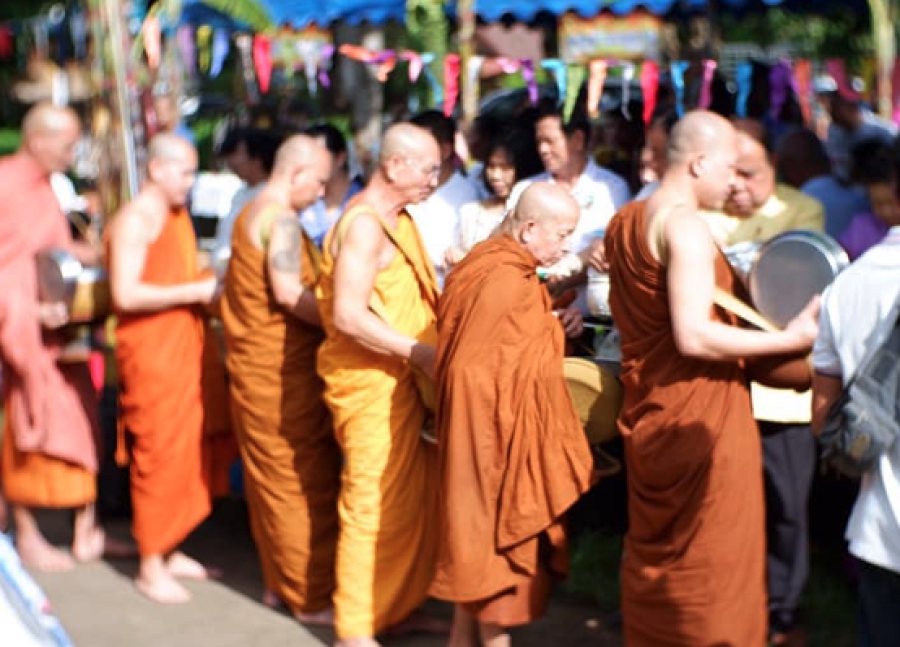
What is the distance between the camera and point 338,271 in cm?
475

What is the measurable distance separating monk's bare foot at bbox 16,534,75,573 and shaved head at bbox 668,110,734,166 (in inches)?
136

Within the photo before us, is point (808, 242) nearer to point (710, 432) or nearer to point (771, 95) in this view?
point (710, 432)

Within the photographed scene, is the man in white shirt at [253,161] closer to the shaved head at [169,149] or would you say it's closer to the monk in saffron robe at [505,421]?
the shaved head at [169,149]

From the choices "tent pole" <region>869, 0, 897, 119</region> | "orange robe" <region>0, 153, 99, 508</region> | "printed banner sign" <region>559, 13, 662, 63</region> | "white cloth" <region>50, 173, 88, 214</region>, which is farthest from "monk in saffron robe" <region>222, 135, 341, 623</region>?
"printed banner sign" <region>559, 13, 662, 63</region>

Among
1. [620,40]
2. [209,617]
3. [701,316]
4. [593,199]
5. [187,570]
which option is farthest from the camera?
[620,40]

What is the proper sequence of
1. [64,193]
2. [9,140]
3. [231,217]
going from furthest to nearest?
1. [9,140]
2. [64,193]
3. [231,217]

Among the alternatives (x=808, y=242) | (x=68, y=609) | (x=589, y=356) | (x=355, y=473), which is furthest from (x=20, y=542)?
(x=808, y=242)

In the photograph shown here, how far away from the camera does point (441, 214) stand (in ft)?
20.6

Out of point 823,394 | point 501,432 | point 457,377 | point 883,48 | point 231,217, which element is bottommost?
point 501,432

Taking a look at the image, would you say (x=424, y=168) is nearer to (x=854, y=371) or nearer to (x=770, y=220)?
(x=770, y=220)

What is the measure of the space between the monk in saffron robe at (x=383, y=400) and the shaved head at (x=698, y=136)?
98 centimetres

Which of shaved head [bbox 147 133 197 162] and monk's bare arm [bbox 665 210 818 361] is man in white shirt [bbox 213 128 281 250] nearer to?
shaved head [bbox 147 133 197 162]

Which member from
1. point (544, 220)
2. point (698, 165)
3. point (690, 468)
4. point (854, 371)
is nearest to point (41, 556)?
point (544, 220)

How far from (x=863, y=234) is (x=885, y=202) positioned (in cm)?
23
